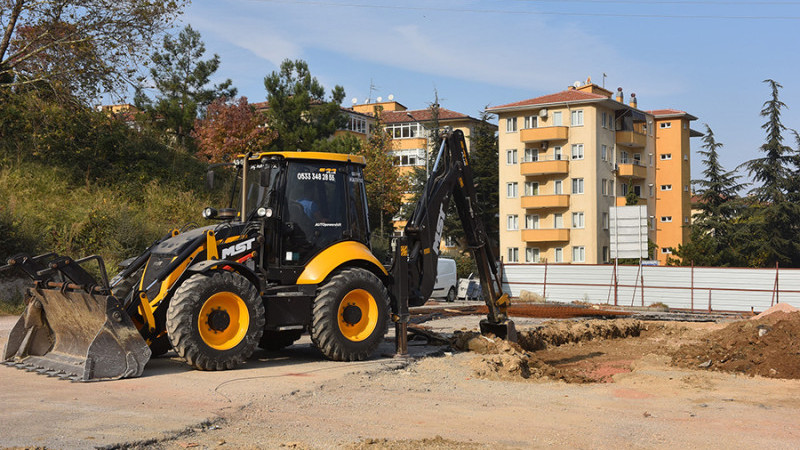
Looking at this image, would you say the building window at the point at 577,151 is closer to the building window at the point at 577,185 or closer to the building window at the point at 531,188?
the building window at the point at 577,185

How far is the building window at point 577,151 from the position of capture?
60375 millimetres

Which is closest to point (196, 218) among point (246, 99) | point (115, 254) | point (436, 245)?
point (115, 254)

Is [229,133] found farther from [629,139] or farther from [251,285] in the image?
[629,139]

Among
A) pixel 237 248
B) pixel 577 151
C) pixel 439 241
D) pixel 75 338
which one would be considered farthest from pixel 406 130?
pixel 75 338

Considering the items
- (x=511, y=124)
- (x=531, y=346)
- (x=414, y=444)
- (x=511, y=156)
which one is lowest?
(x=531, y=346)

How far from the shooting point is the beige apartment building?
59.9 meters

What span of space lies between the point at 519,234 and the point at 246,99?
1258 inches

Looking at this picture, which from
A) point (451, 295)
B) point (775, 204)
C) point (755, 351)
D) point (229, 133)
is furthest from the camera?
point (775, 204)

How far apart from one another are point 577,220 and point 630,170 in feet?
22.3

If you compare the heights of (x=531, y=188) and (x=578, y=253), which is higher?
(x=531, y=188)

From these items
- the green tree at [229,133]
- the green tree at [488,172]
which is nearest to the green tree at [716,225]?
the green tree at [488,172]

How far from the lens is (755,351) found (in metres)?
12.4

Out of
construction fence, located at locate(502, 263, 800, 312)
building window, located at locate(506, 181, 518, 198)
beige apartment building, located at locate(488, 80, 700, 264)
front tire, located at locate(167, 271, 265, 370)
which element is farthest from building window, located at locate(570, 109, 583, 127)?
front tire, located at locate(167, 271, 265, 370)

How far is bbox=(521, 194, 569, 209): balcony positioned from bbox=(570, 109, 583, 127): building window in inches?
220
